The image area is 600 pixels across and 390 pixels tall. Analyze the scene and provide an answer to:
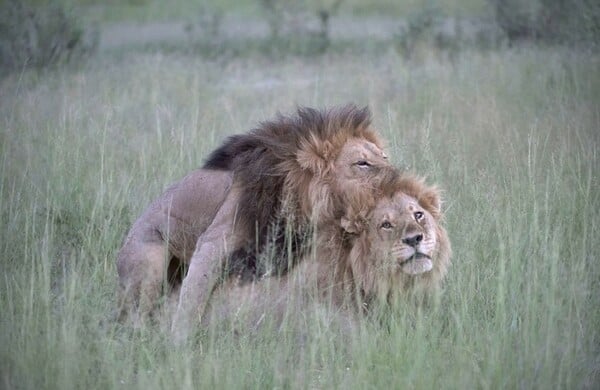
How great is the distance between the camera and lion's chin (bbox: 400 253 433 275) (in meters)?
4.33

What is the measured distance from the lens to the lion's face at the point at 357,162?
4.84 m

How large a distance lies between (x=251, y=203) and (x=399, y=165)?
4.46ft

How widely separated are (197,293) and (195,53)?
9716 mm

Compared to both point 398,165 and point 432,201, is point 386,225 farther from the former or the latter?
point 398,165

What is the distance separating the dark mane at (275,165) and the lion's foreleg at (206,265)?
0.20 feet

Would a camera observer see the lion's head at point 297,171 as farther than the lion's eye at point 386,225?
Yes

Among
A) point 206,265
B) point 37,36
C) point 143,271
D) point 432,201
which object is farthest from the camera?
point 37,36

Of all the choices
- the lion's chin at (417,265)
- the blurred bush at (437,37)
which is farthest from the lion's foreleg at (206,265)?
the blurred bush at (437,37)

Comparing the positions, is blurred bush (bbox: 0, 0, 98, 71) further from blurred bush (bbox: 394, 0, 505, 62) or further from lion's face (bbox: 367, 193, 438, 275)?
lion's face (bbox: 367, 193, 438, 275)

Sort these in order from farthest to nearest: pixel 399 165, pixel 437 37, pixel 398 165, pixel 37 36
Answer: pixel 437 37
pixel 37 36
pixel 398 165
pixel 399 165

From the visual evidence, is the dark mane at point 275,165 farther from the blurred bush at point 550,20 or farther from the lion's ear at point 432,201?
the blurred bush at point 550,20

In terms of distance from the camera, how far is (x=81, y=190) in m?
6.03

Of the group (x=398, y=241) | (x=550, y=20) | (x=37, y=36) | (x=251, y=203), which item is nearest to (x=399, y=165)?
(x=251, y=203)

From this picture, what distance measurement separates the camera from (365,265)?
453 centimetres
